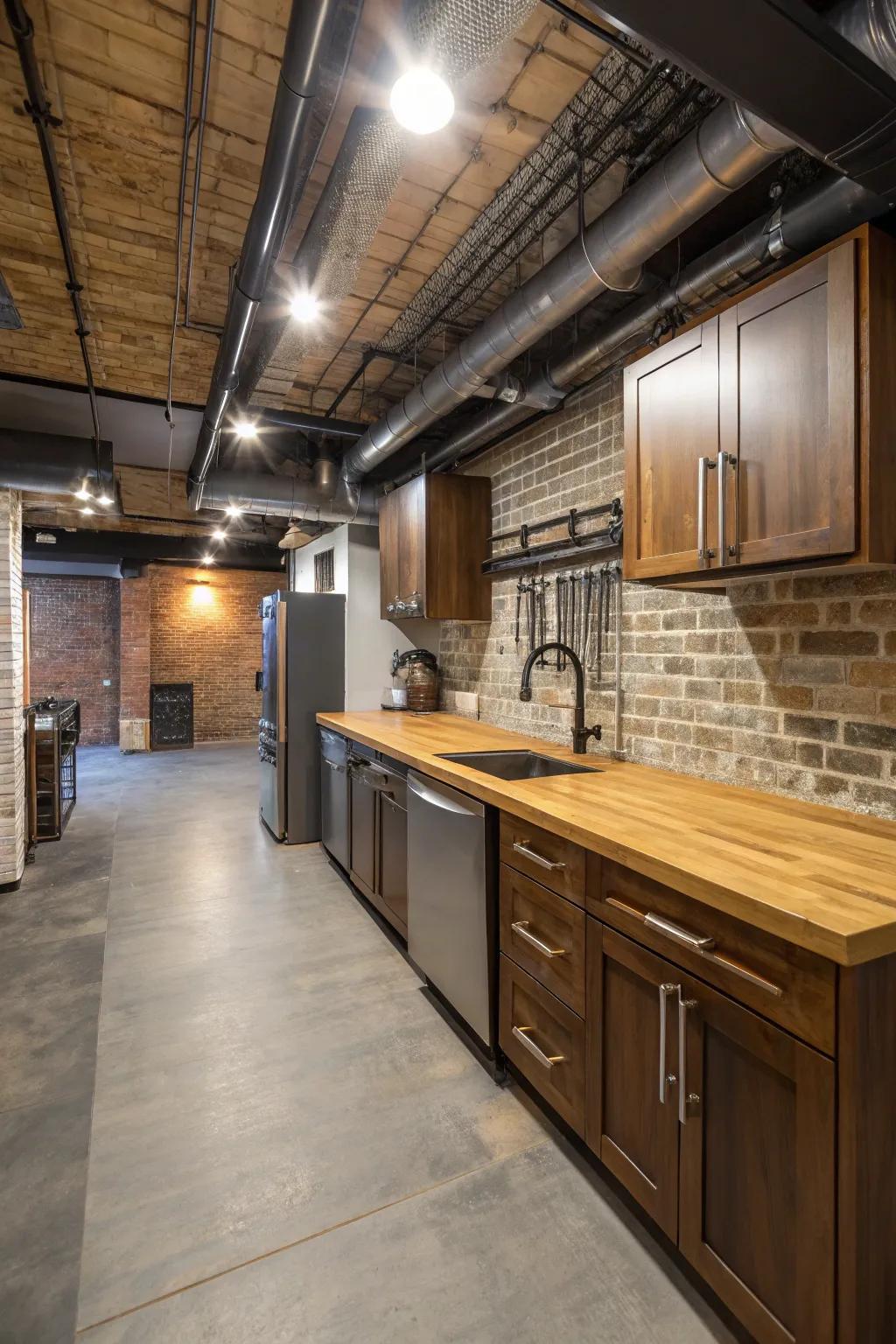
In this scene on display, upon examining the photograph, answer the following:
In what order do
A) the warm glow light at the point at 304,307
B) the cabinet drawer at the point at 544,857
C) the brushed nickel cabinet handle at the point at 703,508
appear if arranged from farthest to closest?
1. the warm glow light at the point at 304,307
2. the brushed nickel cabinet handle at the point at 703,508
3. the cabinet drawer at the point at 544,857

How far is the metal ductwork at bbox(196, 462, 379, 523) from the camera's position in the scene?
468 cm

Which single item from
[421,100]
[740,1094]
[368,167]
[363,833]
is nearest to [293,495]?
[363,833]

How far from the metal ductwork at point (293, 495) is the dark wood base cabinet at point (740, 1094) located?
3722 millimetres

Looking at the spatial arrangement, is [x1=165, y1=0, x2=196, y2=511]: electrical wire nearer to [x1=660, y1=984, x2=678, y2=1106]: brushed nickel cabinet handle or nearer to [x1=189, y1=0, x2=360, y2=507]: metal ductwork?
[x1=189, y1=0, x2=360, y2=507]: metal ductwork

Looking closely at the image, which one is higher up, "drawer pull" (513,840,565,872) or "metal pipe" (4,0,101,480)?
"metal pipe" (4,0,101,480)

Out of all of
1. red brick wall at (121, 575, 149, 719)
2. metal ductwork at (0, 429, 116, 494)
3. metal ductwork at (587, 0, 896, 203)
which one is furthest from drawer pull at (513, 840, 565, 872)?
red brick wall at (121, 575, 149, 719)

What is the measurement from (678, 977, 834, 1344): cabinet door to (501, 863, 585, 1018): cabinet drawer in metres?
0.40

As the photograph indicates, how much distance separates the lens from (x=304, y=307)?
2.30 m

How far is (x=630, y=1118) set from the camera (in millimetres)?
1486

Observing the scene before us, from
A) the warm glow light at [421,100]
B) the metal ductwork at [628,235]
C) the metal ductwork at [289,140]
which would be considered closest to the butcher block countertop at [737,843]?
the metal ductwork at [628,235]

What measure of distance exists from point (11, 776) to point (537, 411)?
3.83 metres

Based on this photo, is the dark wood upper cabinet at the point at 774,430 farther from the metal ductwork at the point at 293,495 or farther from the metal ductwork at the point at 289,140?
the metal ductwork at the point at 293,495

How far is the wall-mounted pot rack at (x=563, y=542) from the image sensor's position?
2.79 meters

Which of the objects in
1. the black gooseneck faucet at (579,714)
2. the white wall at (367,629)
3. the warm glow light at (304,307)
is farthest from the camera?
the white wall at (367,629)
